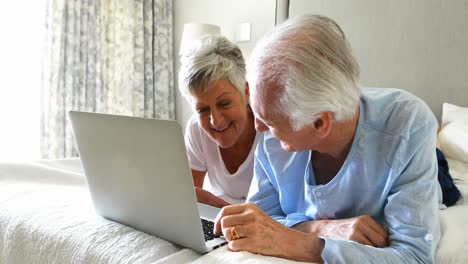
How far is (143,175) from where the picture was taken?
0.73 meters

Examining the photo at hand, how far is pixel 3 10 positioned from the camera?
2.70 meters

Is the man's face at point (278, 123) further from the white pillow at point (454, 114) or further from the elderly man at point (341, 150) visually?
the white pillow at point (454, 114)

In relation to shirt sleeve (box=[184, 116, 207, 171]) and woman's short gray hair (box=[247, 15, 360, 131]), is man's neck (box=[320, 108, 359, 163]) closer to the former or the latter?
woman's short gray hair (box=[247, 15, 360, 131])

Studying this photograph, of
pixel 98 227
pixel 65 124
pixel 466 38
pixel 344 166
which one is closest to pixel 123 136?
pixel 98 227

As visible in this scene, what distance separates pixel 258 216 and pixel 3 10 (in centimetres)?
272

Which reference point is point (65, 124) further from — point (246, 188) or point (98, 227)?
point (98, 227)

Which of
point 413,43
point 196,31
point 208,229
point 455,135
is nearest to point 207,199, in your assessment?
point 208,229

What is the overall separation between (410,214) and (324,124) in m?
0.22

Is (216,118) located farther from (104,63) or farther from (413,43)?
(104,63)

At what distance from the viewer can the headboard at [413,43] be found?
1.71 m

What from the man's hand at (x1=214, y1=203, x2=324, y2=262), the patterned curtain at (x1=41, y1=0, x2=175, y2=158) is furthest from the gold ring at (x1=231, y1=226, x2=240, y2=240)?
the patterned curtain at (x1=41, y1=0, x2=175, y2=158)

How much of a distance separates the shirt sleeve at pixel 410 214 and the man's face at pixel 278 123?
17 centimetres

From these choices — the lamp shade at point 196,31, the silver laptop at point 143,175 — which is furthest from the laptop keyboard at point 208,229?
the lamp shade at point 196,31

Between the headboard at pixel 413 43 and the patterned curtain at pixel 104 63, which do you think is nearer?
the headboard at pixel 413 43
